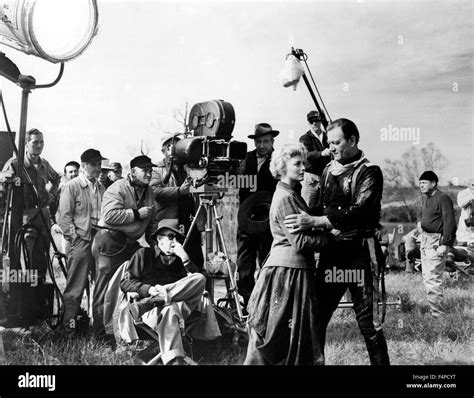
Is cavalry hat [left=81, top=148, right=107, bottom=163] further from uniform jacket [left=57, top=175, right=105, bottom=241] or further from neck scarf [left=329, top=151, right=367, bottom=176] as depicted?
neck scarf [left=329, top=151, right=367, bottom=176]

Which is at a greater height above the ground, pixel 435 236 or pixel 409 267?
pixel 435 236

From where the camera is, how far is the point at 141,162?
4.68 meters

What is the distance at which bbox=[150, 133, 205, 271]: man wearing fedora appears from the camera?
185 inches

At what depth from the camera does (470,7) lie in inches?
186

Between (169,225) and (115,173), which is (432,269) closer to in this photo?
(169,225)

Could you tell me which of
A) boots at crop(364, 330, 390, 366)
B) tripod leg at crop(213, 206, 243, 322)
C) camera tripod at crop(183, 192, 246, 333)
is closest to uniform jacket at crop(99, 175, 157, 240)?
camera tripod at crop(183, 192, 246, 333)

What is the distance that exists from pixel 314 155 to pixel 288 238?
→ 2.01 feet

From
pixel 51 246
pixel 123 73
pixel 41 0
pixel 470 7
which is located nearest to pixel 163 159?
pixel 123 73

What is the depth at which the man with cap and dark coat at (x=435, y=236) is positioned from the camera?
482 centimetres
